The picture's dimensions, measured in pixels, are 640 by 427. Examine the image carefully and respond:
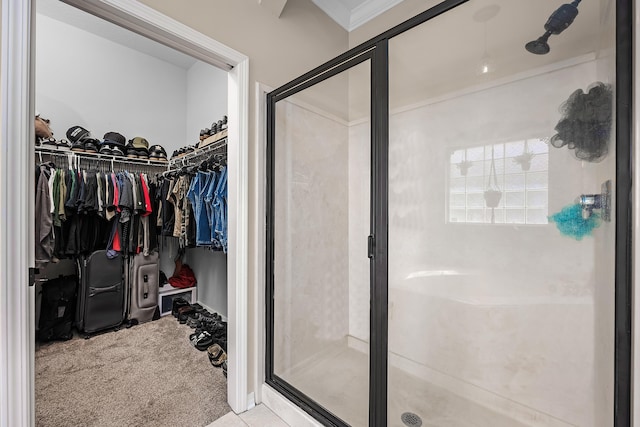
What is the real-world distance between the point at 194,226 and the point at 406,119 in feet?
7.29

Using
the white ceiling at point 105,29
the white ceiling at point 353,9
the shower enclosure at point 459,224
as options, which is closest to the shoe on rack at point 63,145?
the white ceiling at point 105,29

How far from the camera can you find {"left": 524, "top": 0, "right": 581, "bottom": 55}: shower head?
1.04m

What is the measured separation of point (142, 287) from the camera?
2.83 meters

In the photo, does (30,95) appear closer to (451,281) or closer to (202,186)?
(202,186)

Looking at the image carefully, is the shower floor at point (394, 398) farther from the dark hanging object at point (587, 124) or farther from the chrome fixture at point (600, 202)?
the dark hanging object at point (587, 124)

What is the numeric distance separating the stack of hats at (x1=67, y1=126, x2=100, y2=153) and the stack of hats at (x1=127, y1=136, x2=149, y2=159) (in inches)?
12.1

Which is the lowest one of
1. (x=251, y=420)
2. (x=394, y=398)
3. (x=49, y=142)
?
(x=251, y=420)

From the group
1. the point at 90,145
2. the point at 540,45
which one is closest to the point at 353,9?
the point at 540,45

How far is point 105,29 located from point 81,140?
1301 millimetres

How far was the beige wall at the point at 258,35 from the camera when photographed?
1.45 meters

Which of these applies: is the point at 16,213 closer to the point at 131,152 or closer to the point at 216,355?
the point at 216,355

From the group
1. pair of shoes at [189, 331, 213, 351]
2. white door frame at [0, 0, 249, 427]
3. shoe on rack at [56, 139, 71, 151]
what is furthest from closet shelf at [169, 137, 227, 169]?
pair of shoes at [189, 331, 213, 351]

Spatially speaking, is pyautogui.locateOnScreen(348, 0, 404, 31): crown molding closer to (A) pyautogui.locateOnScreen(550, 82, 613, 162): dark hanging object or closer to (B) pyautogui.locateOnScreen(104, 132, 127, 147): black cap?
(A) pyautogui.locateOnScreen(550, 82, 613, 162): dark hanging object

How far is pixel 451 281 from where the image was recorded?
170 centimetres
